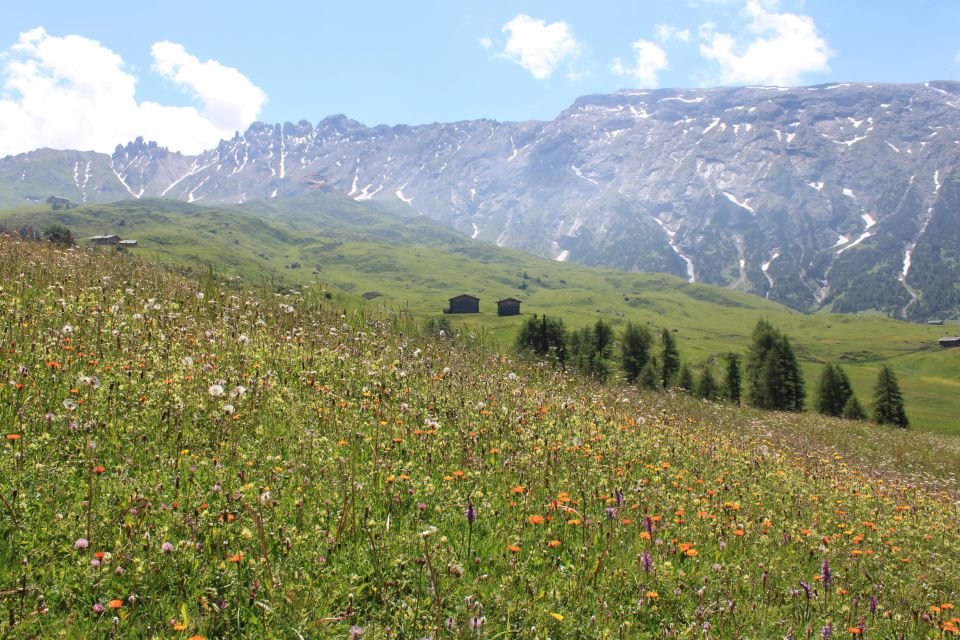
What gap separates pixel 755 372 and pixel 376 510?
3364 inches

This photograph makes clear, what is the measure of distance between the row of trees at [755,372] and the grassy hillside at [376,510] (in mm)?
60948

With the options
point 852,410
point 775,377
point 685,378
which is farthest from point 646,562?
point 852,410

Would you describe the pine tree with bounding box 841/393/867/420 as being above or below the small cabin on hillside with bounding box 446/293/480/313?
below

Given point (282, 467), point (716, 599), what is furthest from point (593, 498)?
point (282, 467)

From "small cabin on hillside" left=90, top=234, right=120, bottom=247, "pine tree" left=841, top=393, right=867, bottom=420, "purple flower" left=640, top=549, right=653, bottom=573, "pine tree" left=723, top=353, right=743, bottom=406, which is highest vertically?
"small cabin on hillside" left=90, top=234, right=120, bottom=247

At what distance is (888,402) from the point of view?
73500mm

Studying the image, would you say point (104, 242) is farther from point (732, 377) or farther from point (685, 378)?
point (732, 377)

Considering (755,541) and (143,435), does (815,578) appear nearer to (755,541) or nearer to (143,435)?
(755,541)

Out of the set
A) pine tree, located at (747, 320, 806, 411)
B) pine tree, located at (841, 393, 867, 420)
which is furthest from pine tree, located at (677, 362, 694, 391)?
pine tree, located at (841, 393, 867, 420)

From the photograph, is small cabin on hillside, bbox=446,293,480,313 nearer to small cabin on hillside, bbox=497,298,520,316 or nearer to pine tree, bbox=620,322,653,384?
small cabin on hillside, bbox=497,298,520,316

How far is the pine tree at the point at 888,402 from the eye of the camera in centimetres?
7275

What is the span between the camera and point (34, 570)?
13.5ft

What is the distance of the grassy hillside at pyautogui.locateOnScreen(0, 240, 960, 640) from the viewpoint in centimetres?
424

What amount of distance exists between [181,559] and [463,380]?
774cm
